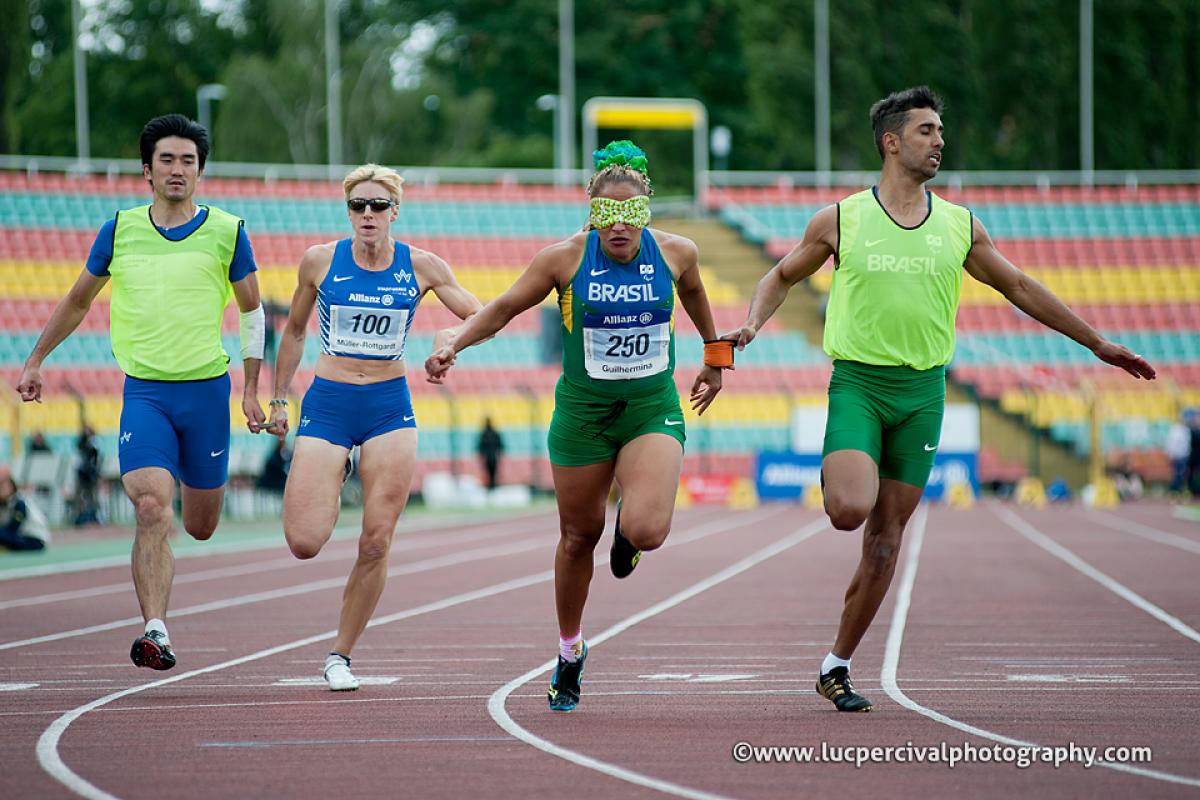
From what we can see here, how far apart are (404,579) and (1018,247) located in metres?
28.5

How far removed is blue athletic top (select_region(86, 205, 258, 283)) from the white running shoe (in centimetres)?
196

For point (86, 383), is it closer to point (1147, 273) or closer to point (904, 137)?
point (1147, 273)

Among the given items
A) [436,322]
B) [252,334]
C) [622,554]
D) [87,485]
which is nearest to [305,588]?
[252,334]

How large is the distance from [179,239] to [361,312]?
3.32 feet

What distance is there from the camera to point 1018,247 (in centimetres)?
4275

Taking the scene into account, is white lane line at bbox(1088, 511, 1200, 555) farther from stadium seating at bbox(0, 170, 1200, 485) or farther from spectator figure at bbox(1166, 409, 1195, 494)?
stadium seating at bbox(0, 170, 1200, 485)

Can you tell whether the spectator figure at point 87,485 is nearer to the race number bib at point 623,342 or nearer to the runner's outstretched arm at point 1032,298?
the race number bib at point 623,342

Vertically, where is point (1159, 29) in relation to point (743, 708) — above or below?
above

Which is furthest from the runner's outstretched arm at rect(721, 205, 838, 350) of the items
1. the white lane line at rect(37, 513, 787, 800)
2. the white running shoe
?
the white lane line at rect(37, 513, 787, 800)

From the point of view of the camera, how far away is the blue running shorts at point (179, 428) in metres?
8.77

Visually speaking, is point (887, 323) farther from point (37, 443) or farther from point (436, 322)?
point (436, 322)

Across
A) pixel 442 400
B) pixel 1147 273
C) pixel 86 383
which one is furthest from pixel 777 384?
pixel 86 383

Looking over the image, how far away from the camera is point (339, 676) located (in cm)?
841

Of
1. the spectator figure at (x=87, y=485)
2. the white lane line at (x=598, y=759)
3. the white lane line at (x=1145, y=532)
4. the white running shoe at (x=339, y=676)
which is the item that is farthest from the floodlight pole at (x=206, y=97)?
the white running shoe at (x=339, y=676)
